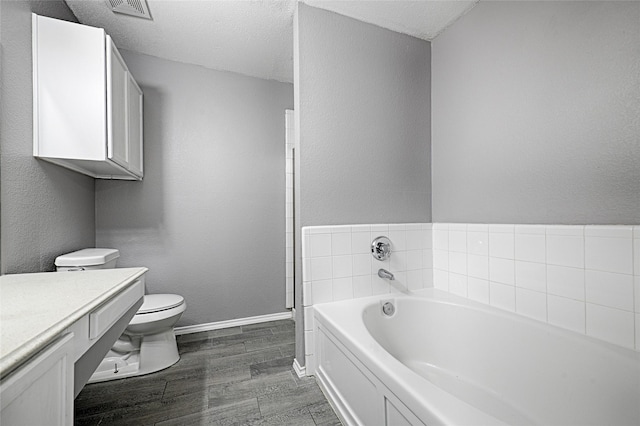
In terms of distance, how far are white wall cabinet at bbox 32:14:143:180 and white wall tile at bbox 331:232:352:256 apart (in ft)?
4.41

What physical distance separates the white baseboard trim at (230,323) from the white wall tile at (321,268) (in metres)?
1.14

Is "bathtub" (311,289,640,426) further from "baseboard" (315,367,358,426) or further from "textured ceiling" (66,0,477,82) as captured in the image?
"textured ceiling" (66,0,477,82)

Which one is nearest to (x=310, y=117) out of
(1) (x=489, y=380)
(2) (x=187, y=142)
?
(2) (x=187, y=142)

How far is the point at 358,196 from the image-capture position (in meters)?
1.84

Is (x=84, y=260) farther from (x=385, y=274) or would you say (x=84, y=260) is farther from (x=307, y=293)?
(x=385, y=274)

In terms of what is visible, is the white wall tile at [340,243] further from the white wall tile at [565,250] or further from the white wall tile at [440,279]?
the white wall tile at [565,250]

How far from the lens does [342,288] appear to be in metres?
1.75

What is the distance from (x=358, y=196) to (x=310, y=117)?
1.92ft

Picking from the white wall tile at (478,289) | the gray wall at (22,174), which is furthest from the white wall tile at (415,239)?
the gray wall at (22,174)

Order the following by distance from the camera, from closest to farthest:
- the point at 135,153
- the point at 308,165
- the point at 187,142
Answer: the point at 308,165 → the point at 135,153 → the point at 187,142

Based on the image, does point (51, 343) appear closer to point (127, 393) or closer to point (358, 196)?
point (127, 393)

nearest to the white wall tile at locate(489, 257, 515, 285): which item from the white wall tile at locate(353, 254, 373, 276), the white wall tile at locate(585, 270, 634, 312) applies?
the white wall tile at locate(585, 270, 634, 312)

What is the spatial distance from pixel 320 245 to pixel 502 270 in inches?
40.2

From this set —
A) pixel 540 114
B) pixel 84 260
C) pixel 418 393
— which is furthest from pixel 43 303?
pixel 540 114
